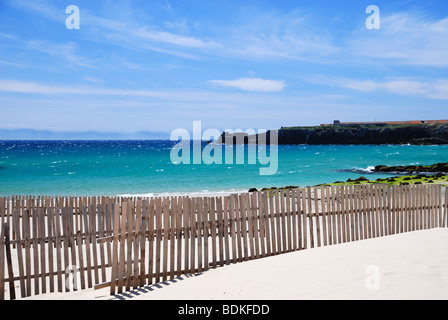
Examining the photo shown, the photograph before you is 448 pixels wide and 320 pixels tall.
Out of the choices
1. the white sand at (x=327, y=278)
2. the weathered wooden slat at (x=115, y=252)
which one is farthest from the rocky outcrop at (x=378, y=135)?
the weathered wooden slat at (x=115, y=252)

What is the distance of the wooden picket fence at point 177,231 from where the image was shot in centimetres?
766

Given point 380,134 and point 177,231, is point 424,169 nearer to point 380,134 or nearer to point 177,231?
point 177,231

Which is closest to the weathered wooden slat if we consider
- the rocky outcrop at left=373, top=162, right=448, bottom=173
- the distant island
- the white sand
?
the white sand

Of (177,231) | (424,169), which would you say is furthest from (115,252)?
(424,169)

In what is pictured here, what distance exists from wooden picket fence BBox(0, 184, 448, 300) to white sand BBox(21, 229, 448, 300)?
0.38m

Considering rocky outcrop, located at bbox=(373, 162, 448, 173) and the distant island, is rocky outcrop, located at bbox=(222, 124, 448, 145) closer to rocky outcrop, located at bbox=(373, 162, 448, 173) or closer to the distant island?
the distant island

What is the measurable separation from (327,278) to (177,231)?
314 centimetres

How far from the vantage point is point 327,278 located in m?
7.20

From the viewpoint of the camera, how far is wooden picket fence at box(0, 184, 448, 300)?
7.66 metres

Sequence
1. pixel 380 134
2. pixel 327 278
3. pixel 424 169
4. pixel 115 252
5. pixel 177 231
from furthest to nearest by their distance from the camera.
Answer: pixel 380 134 < pixel 424 169 < pixel 177 231 < pixel 115 252 < pixel 327 278

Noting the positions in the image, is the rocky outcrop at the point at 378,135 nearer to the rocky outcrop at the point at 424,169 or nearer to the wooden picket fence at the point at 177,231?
the rocky outcrop at the point at 424,169

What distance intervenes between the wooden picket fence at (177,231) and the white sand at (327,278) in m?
0.38
